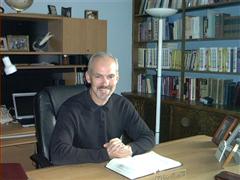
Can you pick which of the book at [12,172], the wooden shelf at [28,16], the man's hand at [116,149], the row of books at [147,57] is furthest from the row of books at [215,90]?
the book at [12,172]

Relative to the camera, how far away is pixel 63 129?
1750 millimetres

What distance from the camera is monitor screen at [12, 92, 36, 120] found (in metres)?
2.98

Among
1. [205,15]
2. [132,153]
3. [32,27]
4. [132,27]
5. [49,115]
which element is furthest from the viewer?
[132,27]

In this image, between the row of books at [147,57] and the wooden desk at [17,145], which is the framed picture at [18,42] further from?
the row of books at [147,57]

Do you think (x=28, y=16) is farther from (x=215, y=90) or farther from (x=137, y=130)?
(x=215, y=90)

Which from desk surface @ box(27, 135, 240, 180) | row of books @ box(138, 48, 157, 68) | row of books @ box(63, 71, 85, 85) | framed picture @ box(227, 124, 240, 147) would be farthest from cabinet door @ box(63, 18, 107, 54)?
framed picture @ box(227, 124, 240, 147)

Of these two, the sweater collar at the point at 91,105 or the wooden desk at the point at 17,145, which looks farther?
the wooden desk at the point at 17,145

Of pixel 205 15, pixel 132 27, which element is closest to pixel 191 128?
pixel 205 15

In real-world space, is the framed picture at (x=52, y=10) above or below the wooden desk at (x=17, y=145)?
Answer: above

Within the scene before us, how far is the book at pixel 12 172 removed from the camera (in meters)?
1.28

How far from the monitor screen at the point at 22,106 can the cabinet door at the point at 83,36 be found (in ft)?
1.86

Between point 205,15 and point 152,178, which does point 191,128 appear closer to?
point 205,15

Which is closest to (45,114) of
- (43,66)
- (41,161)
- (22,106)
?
(41,161)

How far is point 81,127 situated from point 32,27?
1847 millimetres
